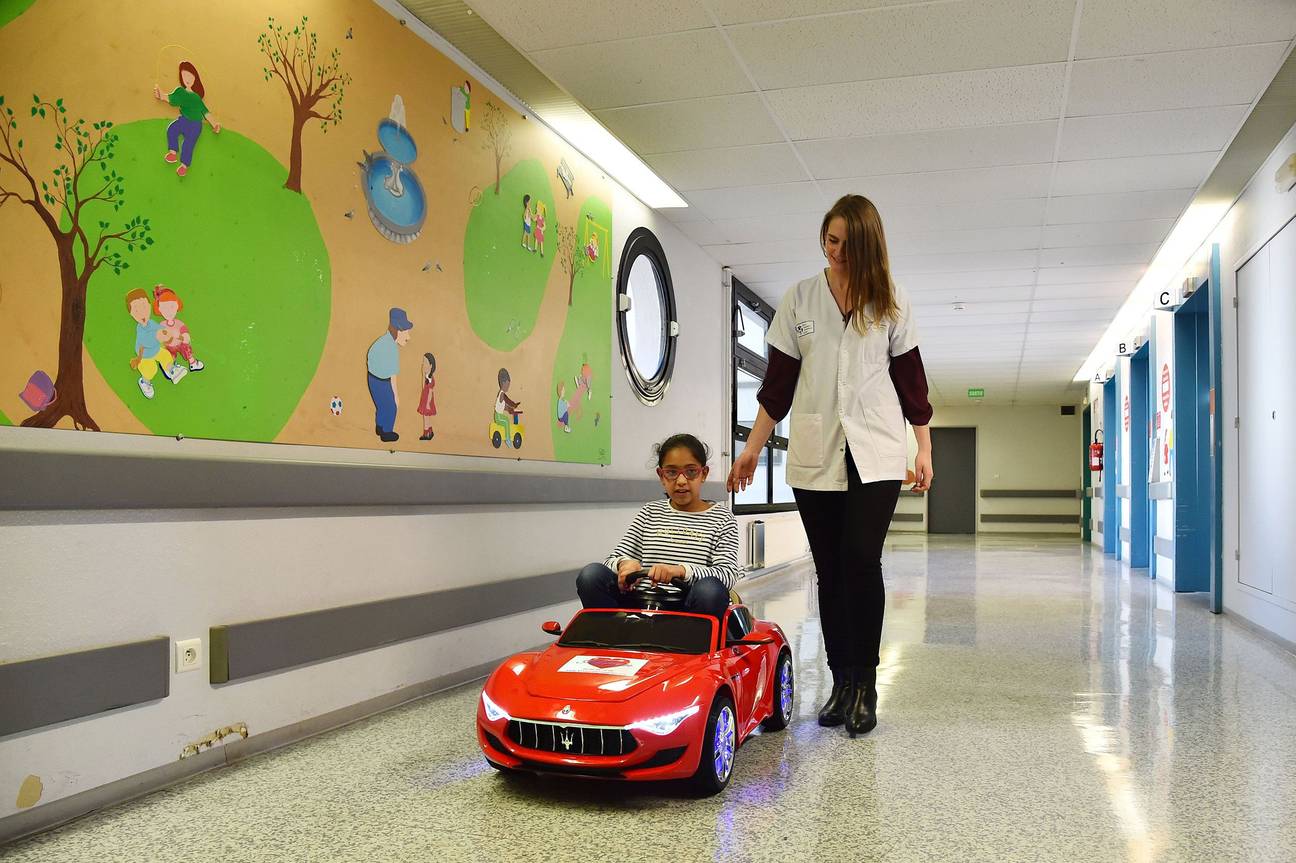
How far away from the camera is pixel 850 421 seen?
121 inches

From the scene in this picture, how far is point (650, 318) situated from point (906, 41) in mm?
3139

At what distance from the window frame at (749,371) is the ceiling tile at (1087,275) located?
2357mm

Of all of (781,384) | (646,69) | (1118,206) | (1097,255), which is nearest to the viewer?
(781,384)

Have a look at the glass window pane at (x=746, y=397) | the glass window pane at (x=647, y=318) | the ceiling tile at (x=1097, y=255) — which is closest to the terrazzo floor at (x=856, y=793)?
the glass window pane at (x=647, y=318)

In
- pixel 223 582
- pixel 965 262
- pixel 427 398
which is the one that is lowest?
pixel 223 582

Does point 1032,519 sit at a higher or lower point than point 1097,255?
lower

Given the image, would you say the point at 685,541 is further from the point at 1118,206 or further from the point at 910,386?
the point at 1118,206

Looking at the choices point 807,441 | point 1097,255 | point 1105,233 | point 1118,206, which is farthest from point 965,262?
point 807,441

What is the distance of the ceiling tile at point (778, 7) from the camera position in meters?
3.68

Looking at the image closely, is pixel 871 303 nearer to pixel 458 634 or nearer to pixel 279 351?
pixel 279 351

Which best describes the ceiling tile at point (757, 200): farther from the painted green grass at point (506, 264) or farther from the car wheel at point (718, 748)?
the car wheel at point (718, 748)

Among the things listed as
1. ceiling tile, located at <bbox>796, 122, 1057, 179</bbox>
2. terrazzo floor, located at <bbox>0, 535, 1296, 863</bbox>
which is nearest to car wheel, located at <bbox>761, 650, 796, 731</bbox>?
terrazzo floor, located at <bbox>0, 535, 1296, 863</bbox>

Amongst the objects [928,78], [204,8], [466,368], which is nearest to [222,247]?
[204,8]

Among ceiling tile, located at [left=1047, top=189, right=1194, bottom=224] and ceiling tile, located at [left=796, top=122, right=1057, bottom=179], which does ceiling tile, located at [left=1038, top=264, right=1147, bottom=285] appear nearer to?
ceiling tile, located at [left=1047, top=189, right=1194, bottom=224]
